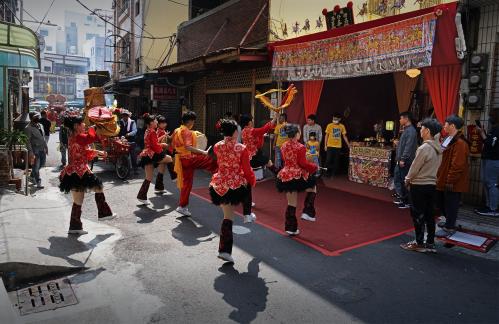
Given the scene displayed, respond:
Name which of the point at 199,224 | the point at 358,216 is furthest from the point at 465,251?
the point at 199,224

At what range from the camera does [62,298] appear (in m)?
4.36

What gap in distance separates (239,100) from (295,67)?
4293 mm

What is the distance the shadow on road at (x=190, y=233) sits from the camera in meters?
6.26

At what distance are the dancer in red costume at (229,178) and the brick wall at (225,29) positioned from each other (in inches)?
322

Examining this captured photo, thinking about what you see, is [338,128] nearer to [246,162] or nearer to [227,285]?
[246,162]

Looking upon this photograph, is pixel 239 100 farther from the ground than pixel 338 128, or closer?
farther from the ground

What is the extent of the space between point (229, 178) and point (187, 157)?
2389 millimetres

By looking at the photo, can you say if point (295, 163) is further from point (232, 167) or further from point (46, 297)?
point (46, 297)

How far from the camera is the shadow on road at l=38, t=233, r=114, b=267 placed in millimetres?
5320

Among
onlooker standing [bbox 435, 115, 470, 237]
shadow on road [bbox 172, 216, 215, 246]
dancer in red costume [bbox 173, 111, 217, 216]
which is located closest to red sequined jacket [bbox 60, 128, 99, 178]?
dancer in red costume [bbox 173, 111, 217, 216]

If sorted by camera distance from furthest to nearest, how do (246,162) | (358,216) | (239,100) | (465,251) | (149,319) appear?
(239,100) < (358,216) < (465,251) < (246,162) < (149,319)

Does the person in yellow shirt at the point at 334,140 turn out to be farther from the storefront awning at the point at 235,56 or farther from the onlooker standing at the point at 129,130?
the onlooker standing at the point at 129,130

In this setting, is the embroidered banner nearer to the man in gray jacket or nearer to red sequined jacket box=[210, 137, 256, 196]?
red sequined jacket box=[210, 137, 256, 196]

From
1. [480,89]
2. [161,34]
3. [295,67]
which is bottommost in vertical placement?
[480,89]
